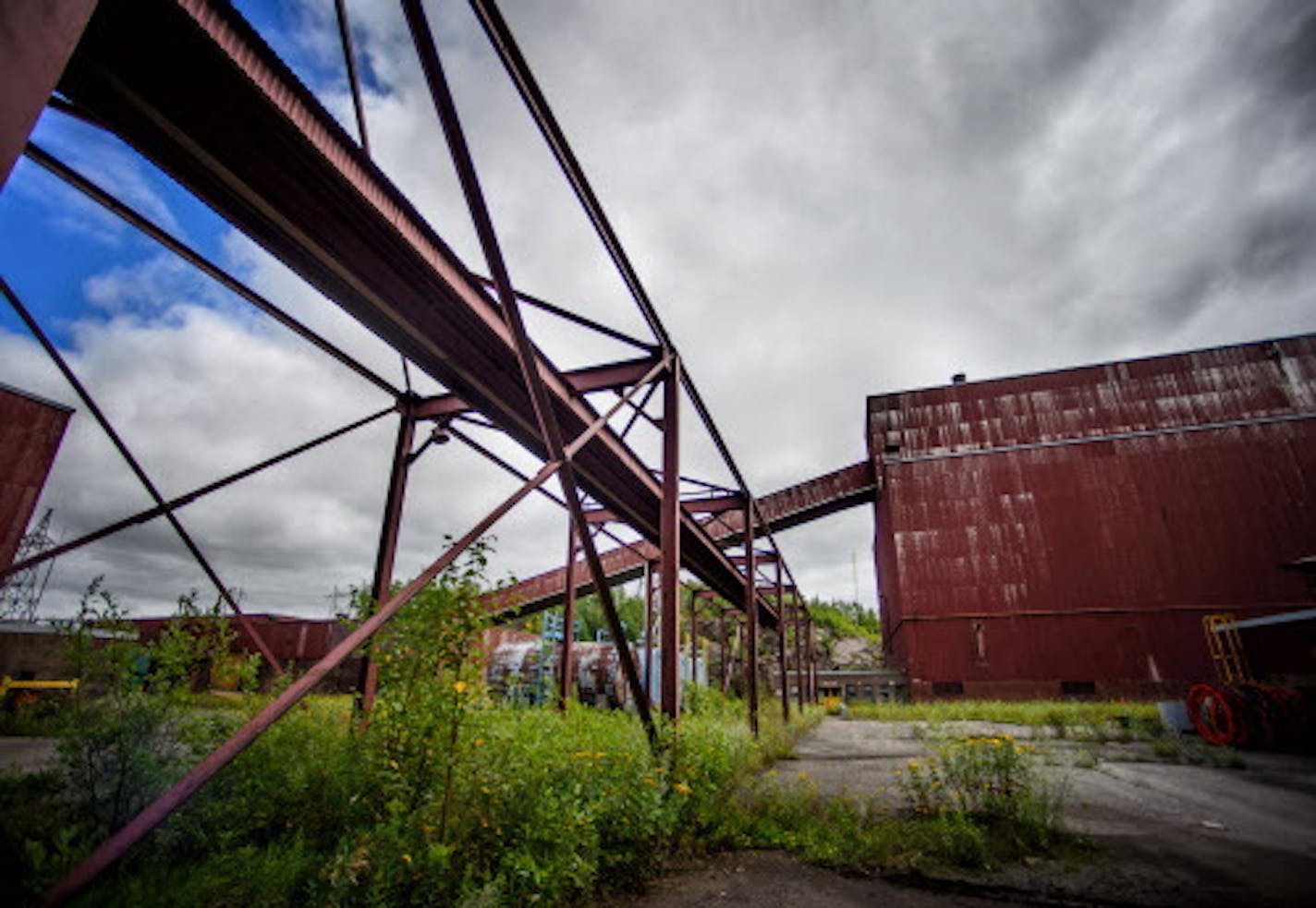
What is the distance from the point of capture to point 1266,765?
26.2 ft

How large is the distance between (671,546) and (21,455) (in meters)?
13.5

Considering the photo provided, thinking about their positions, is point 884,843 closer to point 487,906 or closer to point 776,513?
point 487,906

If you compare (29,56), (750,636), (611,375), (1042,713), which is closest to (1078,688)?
(1042,713)

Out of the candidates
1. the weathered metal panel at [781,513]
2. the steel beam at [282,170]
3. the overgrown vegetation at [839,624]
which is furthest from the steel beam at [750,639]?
the overgrown vegetation at [839,624]

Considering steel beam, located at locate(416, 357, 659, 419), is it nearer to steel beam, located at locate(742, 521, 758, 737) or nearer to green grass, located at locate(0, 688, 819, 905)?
green grass, located at locate(0, 688, 819, 905)

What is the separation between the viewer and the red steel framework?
2.20 m

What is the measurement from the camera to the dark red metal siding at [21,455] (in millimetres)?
10305

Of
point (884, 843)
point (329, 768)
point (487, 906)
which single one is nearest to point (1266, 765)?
point (884, 843)

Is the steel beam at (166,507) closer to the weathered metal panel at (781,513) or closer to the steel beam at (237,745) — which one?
the steel beam at (237,745)

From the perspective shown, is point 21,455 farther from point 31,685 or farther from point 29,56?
point 29,56

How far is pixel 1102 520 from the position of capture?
17.6 m

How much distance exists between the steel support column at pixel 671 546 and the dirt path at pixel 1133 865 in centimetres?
150

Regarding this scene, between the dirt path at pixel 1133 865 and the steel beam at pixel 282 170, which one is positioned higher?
the steel beam at pixel 282 170

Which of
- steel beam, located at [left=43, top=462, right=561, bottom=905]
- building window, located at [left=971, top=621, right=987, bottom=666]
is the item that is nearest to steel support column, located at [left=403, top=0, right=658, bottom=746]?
steel beam, located at [left=43, top=462, right=561, bottom=905]
